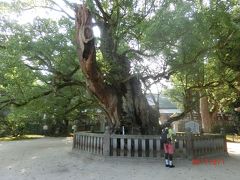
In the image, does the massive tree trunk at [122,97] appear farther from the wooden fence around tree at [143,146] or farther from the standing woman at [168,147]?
the standing woman at [168,147]

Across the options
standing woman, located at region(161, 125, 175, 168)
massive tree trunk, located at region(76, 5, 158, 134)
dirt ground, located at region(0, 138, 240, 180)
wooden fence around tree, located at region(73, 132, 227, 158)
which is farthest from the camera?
massive tree trunk, located at region(76, 5, 158, 134)

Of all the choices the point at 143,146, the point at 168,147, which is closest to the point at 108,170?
the point at 168,147

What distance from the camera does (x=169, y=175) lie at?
7984 mm

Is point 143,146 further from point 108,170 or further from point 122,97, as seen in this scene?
point 122,97

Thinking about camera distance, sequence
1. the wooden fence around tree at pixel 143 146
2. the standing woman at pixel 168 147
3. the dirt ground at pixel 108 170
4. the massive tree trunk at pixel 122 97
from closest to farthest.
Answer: the dirt ground at pixel 108 170 < the standing woman at pixel 168 147 < the wooden fence around tree at pixel 143 146 < the massive tree trunk at pixel 122 97

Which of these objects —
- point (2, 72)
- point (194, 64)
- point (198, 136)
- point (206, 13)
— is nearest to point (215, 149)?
point (198, 136)

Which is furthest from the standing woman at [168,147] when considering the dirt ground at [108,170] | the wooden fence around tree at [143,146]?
the wooden fence around tree at [143,146]

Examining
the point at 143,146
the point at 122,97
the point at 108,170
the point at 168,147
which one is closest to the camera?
the point at 108,170

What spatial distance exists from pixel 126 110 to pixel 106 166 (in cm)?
348

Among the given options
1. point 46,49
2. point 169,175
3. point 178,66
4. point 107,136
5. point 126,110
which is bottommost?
point 169,175

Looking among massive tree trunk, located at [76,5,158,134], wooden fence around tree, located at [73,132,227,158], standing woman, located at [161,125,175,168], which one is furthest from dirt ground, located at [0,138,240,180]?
massive tree trunk, located at [76,5,158,134]

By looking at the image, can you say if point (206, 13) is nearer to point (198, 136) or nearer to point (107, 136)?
point (198, 136)

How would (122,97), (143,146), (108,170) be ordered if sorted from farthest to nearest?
(122,97), (143,146), (108,170)

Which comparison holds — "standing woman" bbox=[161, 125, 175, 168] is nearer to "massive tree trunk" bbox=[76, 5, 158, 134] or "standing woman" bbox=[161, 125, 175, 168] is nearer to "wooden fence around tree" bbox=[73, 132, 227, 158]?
"wooden fence around tree" bbox=[73, 132, 227, 158]
